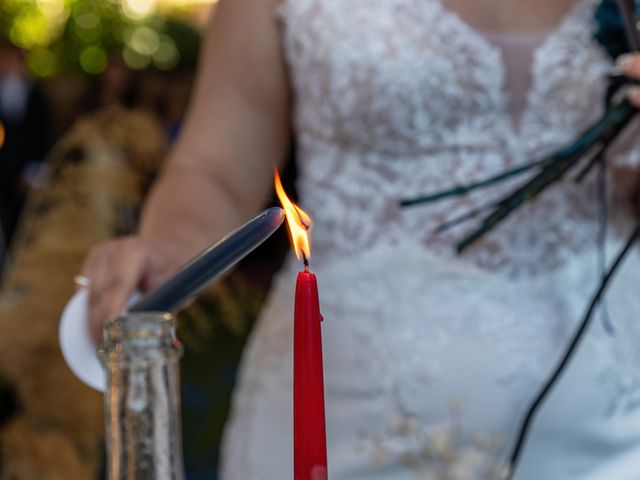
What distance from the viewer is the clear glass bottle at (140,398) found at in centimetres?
54

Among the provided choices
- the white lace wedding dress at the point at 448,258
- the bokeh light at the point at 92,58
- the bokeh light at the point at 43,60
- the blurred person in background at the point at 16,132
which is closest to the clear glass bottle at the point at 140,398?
the white lace wedding dress at the point at 448,258

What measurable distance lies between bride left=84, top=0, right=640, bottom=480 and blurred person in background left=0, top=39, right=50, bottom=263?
14.1 feet

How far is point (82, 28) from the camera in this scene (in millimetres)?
13836

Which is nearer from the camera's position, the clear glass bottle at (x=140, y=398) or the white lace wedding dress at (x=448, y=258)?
the clear glass bottle at (x=140, y=398)

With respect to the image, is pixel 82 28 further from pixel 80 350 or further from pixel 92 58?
pixel 80 350


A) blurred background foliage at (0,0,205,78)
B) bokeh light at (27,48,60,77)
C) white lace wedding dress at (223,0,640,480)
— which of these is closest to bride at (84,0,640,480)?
white lace wedding dress at (223,0,640,480)

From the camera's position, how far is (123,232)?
2.46 m

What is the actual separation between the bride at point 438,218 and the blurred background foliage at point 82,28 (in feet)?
38.2

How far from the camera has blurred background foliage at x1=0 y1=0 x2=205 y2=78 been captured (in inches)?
521

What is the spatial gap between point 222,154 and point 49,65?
13.1 m

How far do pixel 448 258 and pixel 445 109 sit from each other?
203mm

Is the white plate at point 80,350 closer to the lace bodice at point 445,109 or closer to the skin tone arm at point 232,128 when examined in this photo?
the skin tone arm at point 232,128

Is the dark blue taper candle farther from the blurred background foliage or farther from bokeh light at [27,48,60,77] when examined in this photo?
bokeh light at [27,48,60,77]

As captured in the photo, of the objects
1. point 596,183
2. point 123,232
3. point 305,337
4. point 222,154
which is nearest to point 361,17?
point 222,154
